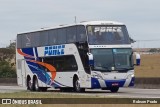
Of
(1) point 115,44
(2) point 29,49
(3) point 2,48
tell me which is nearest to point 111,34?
(1) point 115,44

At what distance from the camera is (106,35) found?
115 ft

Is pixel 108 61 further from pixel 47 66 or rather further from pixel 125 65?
pixel 47 66

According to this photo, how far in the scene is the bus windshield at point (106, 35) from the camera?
3469 cm

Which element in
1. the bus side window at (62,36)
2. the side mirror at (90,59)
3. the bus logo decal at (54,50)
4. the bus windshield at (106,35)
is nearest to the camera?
the side mirror at (90,59)

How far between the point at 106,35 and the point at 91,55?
1.80m

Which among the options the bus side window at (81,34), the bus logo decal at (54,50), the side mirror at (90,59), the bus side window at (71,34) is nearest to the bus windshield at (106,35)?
the bus side window at (81,34)

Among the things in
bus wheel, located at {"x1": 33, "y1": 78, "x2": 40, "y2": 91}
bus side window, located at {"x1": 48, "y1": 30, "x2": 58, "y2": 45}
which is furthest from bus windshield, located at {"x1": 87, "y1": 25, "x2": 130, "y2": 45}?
bus wheel, located at {"x1": 33, "y1": 78, "x2": 40, "y2": 91}

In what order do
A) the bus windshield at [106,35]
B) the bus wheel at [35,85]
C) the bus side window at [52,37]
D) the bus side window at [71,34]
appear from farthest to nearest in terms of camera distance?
1. the bus wheel at [35,85]
2. the bus side window at [52,37]
3. the bus side window at [71,34]
4. the bus windshield at [106,35]

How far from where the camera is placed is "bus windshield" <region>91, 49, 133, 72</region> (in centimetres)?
3469

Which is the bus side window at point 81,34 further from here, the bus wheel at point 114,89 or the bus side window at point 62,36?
the bus wheel at point 114,89

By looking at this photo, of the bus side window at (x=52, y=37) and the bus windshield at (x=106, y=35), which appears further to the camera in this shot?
the bus side window at (x=52, y=37)

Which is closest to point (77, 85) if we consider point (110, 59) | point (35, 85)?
point (110, 59)

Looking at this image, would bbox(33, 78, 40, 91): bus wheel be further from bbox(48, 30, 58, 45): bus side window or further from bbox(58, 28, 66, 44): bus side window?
bbox(58, 28, 66, 44): bus side window

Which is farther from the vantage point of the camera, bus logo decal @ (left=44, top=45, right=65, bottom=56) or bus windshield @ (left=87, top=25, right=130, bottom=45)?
bus logo decal @ (left=44, top=45, right=65, bottom=56)
